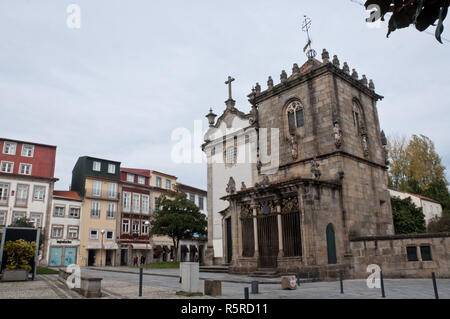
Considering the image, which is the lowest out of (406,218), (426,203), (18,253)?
(18,253)

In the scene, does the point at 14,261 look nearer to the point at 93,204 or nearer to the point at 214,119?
the point at 214,119

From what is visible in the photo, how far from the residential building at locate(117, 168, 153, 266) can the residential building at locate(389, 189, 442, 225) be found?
1250 inches

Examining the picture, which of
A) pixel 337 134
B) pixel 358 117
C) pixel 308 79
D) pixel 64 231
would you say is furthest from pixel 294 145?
pixel 64 231

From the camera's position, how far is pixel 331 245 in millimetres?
18766

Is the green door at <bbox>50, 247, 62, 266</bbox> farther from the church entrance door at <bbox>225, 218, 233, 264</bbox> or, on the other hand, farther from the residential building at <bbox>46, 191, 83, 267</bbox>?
the church entrance door at <bbox>225, 218, 233, 264</bbox>

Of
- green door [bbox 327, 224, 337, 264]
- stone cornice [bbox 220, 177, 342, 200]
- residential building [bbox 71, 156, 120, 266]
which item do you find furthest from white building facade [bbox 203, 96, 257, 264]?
residential building [bbox 71, 156, 120, 266]

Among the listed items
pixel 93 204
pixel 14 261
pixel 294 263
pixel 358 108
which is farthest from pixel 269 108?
pixel 93 204

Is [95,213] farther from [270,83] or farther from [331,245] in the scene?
[331,245]

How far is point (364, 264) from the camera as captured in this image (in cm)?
1891

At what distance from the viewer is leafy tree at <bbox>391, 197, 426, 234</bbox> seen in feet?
89.6

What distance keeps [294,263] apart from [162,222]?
60.5 feet

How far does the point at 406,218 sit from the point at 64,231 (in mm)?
36655

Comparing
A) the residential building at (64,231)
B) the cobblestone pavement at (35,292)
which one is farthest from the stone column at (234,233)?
the residential building at (64,231)

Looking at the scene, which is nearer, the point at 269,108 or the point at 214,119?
the point at 269,108
